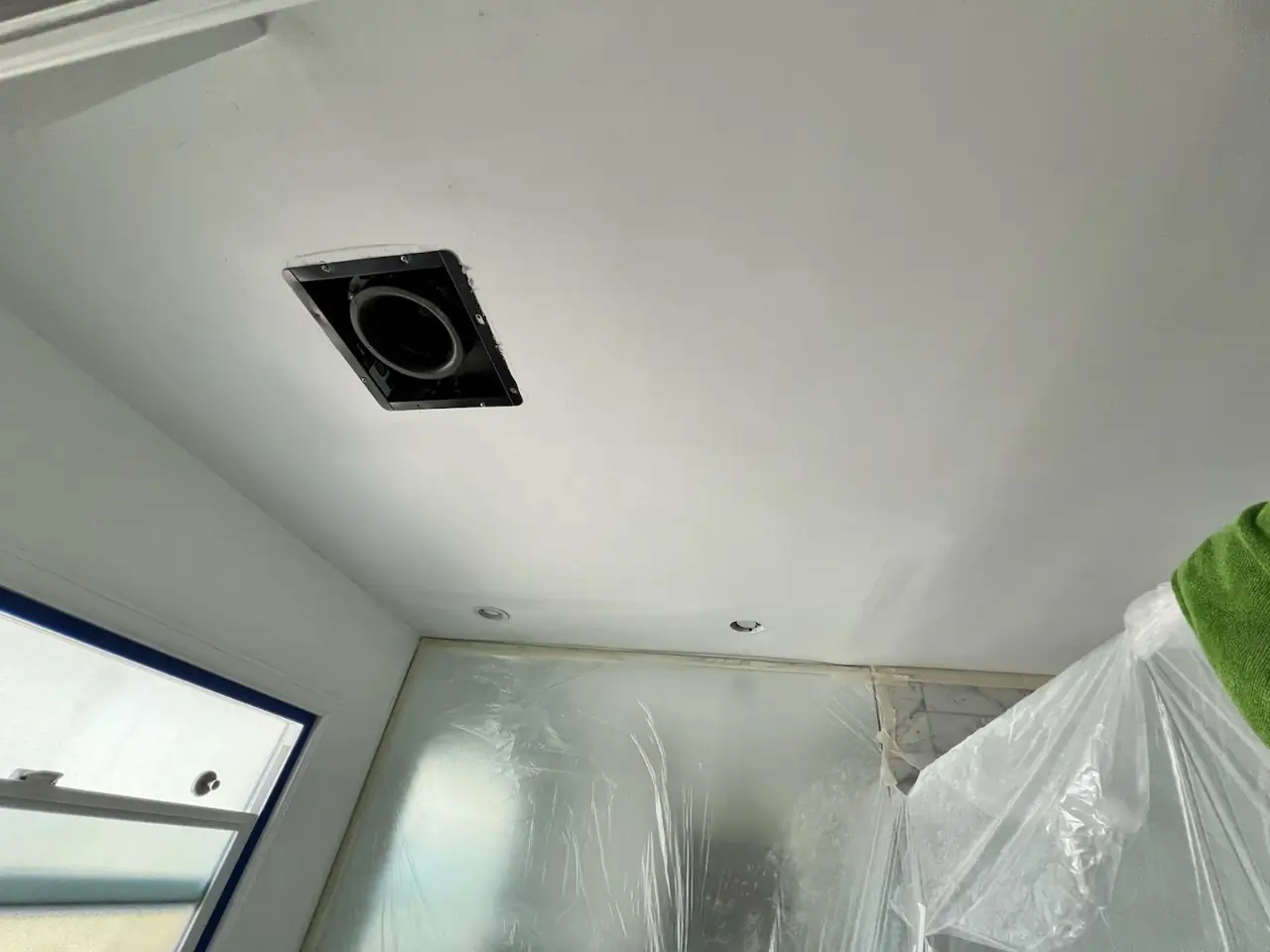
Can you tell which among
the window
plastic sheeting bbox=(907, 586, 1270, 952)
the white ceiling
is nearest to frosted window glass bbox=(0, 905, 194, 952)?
the window

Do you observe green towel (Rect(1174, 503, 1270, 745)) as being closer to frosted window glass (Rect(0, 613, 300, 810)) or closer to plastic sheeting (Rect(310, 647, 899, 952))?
plastic sheeting (Rect(310, 647, 899, 952))

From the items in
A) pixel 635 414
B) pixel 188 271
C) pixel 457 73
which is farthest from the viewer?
pixel 635 414

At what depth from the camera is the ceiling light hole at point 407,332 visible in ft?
2.59

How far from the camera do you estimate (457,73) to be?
22.2 inches

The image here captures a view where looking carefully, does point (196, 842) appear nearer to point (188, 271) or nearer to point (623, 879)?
point (623, 879)

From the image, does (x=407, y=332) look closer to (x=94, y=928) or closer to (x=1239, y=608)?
(x=1239, y=608)

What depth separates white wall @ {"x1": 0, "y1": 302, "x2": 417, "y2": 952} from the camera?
909mm

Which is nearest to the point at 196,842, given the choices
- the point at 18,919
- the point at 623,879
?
the point at 18,919

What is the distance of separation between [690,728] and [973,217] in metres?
1.42

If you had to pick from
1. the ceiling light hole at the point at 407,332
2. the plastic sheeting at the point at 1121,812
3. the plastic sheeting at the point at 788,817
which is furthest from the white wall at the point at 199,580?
the plastic sheeting at the point at 1121,812

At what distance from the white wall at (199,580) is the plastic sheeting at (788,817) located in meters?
0.18

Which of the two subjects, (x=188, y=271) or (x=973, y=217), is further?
(x=188, y=271)

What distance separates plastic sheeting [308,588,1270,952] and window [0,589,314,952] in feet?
1.24

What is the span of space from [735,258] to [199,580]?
119 cm
